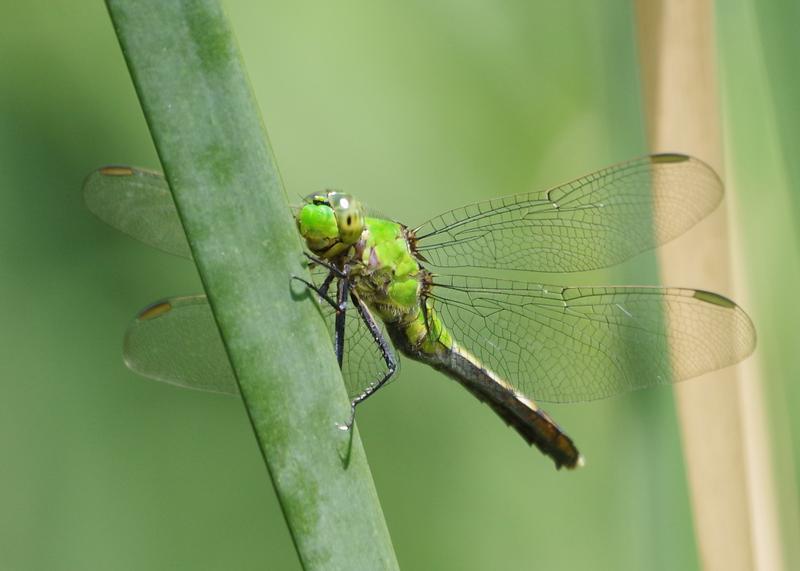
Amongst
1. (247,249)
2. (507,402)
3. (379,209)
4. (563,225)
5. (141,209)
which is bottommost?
(507,402)

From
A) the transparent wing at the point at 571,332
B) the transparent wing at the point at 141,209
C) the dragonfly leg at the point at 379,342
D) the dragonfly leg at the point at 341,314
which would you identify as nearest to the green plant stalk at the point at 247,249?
the dragonfly leg at the point at 341,314

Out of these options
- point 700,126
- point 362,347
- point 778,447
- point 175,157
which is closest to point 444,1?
point 700,126

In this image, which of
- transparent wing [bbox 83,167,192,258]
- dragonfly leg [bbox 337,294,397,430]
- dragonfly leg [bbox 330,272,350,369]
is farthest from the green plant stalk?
transparent wing [bbox 83,167,192,258]

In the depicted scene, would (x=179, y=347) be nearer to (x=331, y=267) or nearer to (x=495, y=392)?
(x=331, y=267)

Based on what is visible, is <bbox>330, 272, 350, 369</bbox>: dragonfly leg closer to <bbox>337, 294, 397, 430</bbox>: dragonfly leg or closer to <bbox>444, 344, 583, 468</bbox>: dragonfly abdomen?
<bbox>337, 294, 397, 430</bbox>: dragonfly leg

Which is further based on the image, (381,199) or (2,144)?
(381,199)

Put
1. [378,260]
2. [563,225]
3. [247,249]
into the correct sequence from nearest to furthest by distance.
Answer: [247,249]
[378,260]
[563,225]

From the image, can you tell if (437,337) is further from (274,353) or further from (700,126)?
(274,353)

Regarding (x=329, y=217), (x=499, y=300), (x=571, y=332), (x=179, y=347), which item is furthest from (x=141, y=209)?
(x=571, y=332)
